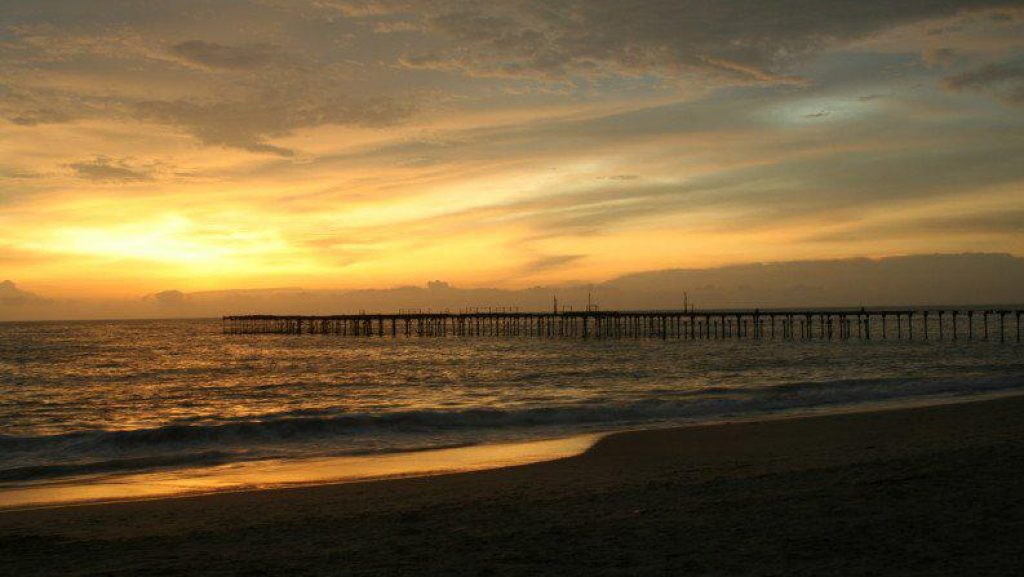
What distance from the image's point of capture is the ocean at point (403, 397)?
14.8 m

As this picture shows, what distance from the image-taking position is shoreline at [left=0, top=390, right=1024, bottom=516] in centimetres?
972

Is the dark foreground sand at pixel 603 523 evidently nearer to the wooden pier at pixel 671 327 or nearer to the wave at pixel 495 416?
the wave at pixel 495 416

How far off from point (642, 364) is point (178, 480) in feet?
92.3

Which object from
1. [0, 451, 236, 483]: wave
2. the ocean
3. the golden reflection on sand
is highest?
the golden reflection on sand

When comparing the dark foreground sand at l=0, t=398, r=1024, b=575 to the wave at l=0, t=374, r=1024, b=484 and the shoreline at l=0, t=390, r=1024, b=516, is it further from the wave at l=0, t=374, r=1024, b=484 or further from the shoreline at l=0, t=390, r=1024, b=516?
the wave at l=0, t=374, r=1024, b=484

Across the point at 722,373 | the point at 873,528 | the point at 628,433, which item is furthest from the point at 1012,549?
the point at 722,373

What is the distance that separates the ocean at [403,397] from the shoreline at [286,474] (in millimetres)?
671

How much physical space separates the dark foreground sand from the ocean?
480cm

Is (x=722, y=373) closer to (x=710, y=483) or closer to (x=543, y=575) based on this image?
(x=710, y=483)

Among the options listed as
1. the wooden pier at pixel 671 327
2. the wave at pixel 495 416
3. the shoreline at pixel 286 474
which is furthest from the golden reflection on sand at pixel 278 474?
the wooden pier at pixel 671 327

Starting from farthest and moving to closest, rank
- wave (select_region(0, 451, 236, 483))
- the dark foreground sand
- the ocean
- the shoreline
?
the ocean → wave (select_region(0, 451, 236, 483)) → the shoreline → the dark foreground sand

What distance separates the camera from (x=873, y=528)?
623 centimetres

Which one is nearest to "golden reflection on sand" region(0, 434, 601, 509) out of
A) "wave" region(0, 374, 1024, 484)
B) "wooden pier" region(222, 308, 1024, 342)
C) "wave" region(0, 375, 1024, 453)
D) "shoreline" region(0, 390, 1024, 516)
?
"shoreline" region(0, 390, 1024, 516)

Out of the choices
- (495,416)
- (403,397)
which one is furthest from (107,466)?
(403,397)
